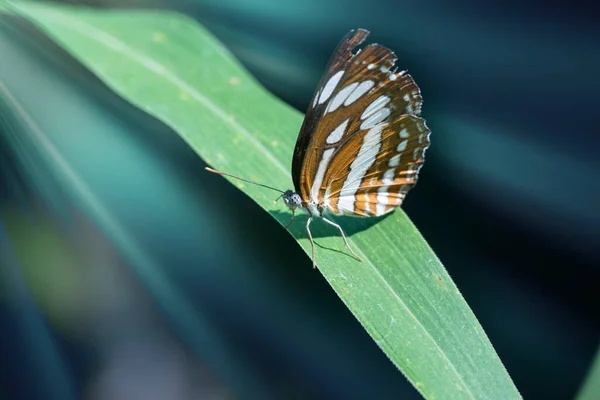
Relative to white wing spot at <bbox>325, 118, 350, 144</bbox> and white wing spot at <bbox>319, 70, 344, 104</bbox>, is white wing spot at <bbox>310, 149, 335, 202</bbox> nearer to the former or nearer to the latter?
white wing spot at <bbox>325, 118, 350, 144</bbox>

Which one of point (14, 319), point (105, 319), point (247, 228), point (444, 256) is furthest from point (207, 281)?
point (444, 256)

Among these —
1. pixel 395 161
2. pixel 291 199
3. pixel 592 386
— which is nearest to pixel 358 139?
pixel 395 161

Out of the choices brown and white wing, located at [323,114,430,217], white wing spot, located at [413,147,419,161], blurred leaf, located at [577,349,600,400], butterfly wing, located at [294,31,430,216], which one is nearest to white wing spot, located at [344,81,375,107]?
butterfly wing, located at [294,31,430,216]

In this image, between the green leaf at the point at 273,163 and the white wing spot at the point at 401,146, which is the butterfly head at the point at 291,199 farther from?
the white wing spot at the point at 401,146

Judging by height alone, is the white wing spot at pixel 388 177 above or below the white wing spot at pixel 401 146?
below

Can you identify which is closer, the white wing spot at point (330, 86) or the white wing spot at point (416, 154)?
the white wing spot at point (330, 86)

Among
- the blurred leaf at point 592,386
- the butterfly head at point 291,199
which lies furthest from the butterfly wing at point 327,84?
the blurred leaf at point 592,386

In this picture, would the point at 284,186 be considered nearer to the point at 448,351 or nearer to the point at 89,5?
the point at 448,351
